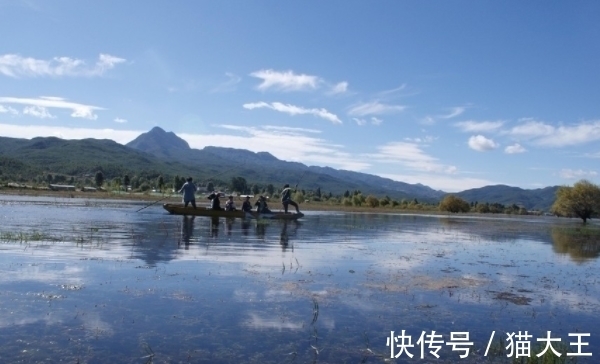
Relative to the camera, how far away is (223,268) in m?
15.0

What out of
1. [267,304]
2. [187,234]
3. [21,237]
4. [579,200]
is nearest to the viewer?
[267,304]

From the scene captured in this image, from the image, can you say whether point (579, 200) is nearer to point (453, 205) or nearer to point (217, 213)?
point (453, 205)

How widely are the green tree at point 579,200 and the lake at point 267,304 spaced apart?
52325mm

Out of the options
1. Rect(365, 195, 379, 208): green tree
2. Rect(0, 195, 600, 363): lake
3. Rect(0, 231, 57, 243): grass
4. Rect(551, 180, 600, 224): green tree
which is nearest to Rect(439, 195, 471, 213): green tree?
Rect(365, 195, 379, 208): green tree

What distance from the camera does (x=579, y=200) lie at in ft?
223

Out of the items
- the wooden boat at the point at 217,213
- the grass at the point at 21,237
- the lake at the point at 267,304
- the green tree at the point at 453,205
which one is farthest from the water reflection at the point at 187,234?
the green tree at the point at 453,205

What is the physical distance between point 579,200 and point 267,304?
67561 millimetres

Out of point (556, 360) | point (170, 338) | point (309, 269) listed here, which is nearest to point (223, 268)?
point (309, 269)

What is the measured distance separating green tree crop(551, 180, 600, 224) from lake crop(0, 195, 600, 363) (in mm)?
52325

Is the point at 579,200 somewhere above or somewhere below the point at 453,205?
above

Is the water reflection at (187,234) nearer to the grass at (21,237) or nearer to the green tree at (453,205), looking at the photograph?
the grass at (21,237)

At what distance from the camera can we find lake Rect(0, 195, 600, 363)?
26.8ft

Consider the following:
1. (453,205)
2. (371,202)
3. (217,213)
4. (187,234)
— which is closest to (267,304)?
(187,234)

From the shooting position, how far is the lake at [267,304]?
8180 millimetres
